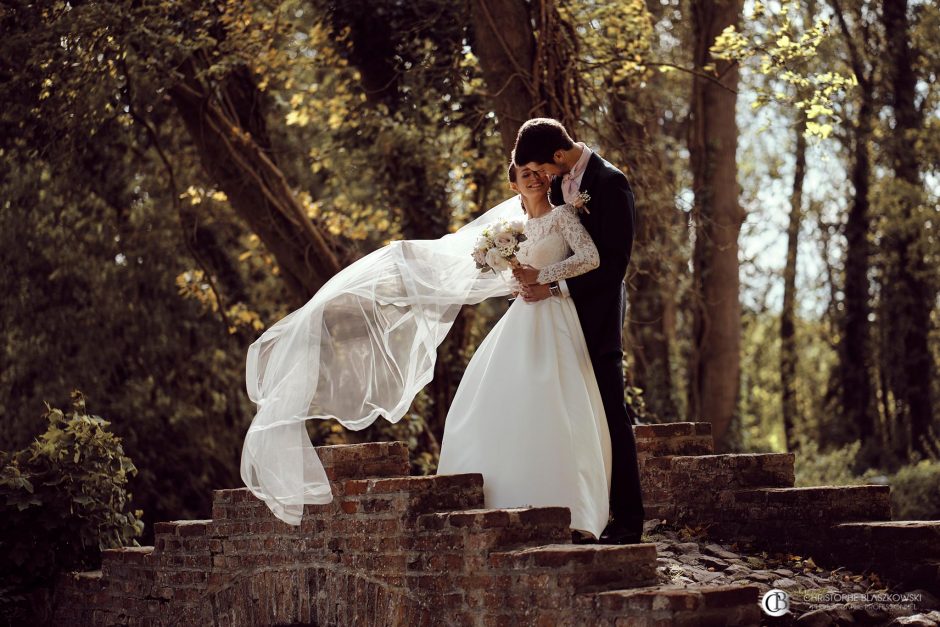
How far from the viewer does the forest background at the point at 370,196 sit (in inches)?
381

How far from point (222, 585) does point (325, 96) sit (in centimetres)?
882

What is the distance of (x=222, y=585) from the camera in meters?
6.77

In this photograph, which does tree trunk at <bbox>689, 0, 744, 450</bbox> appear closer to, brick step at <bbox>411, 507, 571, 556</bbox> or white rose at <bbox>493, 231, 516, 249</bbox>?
white rose at <bbox>493, 231, 516, 249</bbox>

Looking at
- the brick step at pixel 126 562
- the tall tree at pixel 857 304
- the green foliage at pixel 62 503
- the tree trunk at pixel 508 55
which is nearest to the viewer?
the brick step at pixel 126 562

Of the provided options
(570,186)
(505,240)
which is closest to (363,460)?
(505,240)

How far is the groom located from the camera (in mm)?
5625

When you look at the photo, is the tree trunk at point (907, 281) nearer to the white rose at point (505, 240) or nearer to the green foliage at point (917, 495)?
the green foliage at point (917, 495)

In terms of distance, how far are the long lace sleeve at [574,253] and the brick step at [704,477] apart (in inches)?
70.1

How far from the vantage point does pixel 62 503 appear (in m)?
8.02

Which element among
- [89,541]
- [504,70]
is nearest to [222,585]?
[89,541]

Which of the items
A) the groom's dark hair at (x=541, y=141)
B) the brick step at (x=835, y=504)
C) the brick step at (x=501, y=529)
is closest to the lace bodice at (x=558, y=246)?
the groom's dark hair at (x=541, y=141)

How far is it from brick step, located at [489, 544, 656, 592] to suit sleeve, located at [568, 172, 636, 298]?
1.37 meters

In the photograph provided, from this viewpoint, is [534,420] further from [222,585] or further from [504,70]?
[504,70]

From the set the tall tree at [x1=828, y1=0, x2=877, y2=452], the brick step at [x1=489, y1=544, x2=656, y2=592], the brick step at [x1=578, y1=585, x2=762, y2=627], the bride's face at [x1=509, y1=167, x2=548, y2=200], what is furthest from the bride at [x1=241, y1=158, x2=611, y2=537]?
the tall tree at [x1=828, y1=0, x2=877, y2=452]
